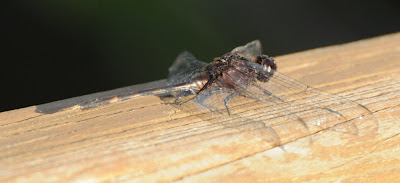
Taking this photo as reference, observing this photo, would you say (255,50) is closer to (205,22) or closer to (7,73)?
(205,22)

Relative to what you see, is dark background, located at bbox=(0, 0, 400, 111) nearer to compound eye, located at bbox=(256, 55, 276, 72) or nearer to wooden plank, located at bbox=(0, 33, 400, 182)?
compound eye, located at bbox=(256, 55, 276, 72)

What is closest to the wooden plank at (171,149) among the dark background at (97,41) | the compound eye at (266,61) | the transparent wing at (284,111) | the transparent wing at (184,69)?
the transparent wing at (284,111)

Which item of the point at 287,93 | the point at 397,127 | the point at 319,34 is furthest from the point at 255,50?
the point at 319,34

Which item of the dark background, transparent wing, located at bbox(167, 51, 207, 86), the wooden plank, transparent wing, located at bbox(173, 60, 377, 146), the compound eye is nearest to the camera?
the wooden plank

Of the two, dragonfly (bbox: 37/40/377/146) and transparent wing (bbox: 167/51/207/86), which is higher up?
transparent wing (bbox: 167/51/207/86)

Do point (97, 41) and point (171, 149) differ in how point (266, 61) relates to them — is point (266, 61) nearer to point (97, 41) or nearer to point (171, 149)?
point (171, 149)

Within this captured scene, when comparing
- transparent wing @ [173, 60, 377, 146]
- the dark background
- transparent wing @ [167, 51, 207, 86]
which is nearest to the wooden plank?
transparent wing @ [173, 60, 377, 146]
